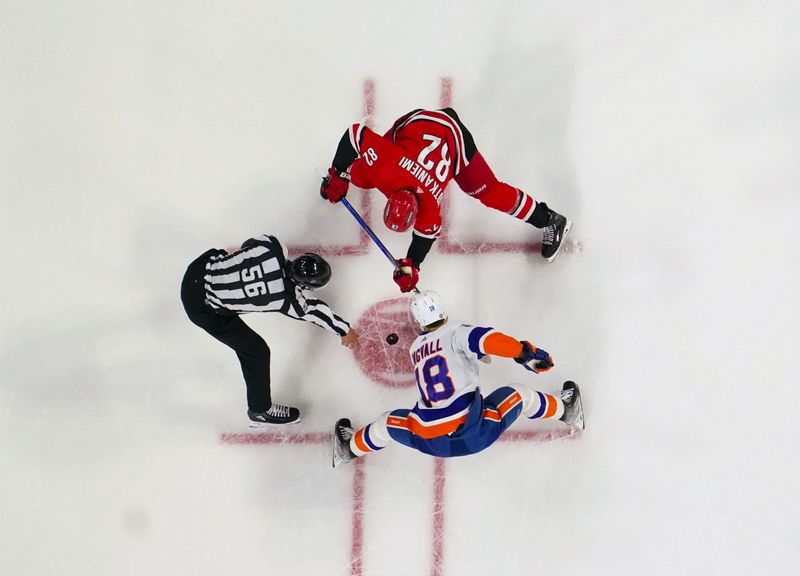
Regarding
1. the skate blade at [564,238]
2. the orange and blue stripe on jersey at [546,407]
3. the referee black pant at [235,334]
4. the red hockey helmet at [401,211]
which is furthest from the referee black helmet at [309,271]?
the skate blade at [564,238]

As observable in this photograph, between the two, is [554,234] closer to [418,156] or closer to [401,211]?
[418,156]

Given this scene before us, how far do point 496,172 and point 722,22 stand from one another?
2.18 meters

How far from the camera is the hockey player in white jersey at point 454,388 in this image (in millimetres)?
3490

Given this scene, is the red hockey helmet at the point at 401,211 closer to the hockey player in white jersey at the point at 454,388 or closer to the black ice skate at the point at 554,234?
the hockey player in white jersey at the point at 454,388

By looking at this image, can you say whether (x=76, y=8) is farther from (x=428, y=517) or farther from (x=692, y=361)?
(x=692, y=361)

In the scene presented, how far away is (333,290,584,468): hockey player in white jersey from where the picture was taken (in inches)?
137

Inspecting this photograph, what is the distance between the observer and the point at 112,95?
4707mm

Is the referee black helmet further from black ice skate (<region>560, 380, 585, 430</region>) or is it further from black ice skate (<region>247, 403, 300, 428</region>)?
black ice skate (<region>560, 380, 585, 430</region>)

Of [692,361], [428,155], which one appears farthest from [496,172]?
Result: [692,361]

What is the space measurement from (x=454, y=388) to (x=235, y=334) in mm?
1516

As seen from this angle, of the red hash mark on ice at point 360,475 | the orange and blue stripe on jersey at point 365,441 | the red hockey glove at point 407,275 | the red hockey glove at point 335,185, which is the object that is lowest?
the red hash mark on ice at point 360,475

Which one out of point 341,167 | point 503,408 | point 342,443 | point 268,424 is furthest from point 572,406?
point 341,167

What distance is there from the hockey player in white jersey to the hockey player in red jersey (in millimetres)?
446

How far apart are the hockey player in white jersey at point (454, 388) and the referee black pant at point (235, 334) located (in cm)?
96
